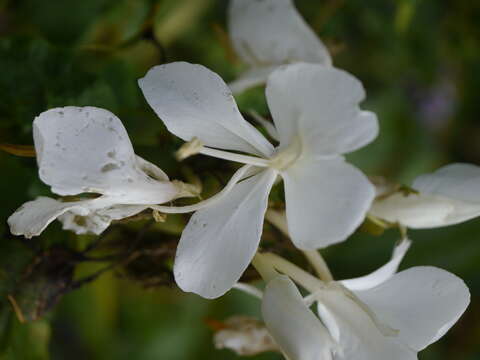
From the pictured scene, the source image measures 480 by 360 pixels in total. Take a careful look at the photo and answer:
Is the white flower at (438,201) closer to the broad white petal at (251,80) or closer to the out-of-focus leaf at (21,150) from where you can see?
the broad white petal at (251,80)

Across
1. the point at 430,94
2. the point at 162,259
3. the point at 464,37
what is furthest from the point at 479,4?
the point at 162,259

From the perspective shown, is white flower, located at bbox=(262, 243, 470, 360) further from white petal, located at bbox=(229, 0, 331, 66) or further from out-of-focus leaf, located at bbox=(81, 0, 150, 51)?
out-of-focus leaf, located at bbox=(81, 0, 150, 51)

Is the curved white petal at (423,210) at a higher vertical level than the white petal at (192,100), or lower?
lower

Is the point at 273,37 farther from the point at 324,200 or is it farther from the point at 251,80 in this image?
the point at 324,200

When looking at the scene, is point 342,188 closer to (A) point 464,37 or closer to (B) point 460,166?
(B) point 460,166

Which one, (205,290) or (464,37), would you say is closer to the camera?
(205,290)

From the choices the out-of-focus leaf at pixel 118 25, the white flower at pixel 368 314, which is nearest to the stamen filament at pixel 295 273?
the white flower at pixel 368 314

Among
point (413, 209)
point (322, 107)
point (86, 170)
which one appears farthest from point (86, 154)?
point (413, 209)
